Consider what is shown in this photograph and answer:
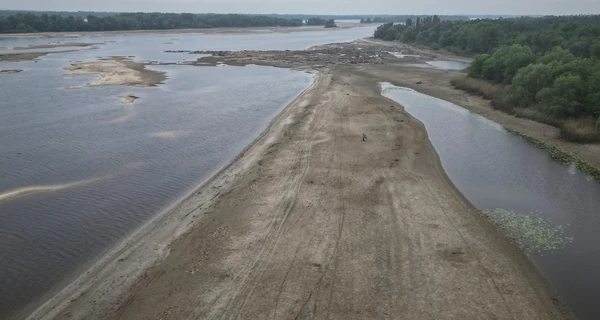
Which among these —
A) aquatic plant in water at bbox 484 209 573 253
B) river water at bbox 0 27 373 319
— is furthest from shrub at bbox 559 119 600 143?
river water at bbox 0 27 373 319

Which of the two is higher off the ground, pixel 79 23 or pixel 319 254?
pixel 79 23

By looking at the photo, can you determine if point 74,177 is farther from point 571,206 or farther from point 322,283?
point 571,206

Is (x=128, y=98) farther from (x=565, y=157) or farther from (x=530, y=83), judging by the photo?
(x=565, y=157)

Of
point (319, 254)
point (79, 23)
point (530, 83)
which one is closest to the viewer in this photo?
point (319, 254)

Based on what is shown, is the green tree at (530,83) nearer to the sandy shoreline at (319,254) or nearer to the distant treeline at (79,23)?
the sandy shoreline at (319,254)

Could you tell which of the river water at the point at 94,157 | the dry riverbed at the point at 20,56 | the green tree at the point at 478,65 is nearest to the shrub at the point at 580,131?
the green tree at the point at 478,65

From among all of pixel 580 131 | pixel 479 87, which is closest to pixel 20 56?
pixel 479 87
